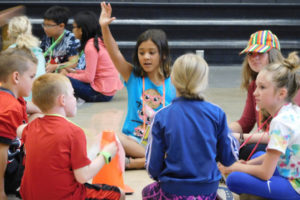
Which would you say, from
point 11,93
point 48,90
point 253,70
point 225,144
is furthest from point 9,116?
point 253,70

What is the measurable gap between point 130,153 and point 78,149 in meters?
1.13

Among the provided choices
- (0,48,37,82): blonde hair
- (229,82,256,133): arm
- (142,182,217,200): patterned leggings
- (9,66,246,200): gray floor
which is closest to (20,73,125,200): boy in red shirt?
(142,182,217,200): patterned leggings

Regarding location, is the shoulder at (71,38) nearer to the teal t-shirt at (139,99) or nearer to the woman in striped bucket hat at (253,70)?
the teal t-shirt at (139,99)

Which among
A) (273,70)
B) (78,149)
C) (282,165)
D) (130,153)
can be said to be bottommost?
(130,153)

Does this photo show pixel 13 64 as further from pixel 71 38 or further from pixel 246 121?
pixel 71 38

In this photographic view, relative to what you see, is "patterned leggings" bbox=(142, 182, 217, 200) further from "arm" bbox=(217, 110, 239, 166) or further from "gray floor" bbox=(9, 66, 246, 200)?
"gray floor" bbox=(9, 66, 246, 200)

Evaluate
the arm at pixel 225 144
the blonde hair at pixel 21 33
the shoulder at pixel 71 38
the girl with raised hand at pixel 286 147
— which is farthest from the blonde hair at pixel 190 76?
the shoulder at pixel 71 38

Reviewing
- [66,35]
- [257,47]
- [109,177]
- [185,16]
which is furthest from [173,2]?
[109,177]

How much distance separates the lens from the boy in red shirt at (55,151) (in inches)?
78.8

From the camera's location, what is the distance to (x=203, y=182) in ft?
6.59

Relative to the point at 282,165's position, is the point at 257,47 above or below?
above

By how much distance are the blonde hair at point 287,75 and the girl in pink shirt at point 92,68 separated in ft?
9.43

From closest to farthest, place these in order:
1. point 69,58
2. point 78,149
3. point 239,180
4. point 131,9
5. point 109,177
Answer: point 78,149
point 239,180
point 109,177
point 69,58
point 131,9

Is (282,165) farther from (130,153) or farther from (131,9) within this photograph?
(131,9)
